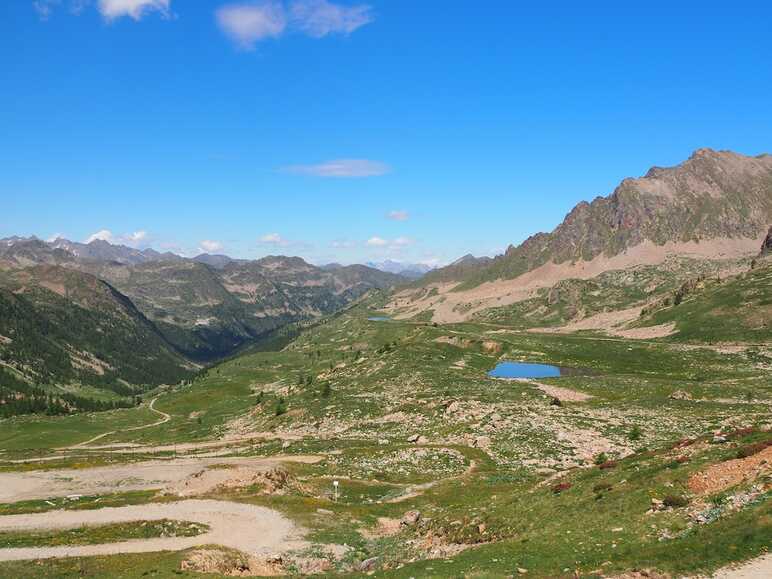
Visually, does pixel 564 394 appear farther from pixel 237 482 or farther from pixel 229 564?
pixel 229 564

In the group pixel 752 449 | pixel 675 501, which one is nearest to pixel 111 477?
pixel 675 501

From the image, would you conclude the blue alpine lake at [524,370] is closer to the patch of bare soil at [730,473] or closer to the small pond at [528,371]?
the small pond at [528,371]

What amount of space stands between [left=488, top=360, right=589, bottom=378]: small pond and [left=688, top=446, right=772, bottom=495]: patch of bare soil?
120 meters

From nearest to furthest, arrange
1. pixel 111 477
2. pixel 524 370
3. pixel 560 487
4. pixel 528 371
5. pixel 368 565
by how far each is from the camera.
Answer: pixel 368 565, pixel 560 487, pixel 111 477, pixel 528 371, pixel 524 370

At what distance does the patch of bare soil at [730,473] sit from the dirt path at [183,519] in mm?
31717

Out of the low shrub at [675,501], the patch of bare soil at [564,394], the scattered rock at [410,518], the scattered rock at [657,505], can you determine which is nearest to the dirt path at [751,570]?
the low shrub at [675,501]

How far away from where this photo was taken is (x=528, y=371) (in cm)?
17125

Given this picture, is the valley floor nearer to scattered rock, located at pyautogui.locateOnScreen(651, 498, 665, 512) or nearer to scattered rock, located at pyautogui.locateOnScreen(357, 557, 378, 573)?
scattered rock, located at pyautogui.locateOnScreen(357, 557, 378, 573)

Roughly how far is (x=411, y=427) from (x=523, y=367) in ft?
273

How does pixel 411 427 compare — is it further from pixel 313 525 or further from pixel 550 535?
pixel 550 535

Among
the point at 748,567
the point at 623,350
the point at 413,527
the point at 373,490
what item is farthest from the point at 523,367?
the point at 748,567

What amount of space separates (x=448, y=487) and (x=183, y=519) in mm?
29660

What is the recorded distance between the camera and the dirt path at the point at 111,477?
7712 centimetres

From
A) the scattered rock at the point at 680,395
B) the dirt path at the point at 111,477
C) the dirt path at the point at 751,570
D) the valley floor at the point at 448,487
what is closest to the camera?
the dirt path at the point at 751,570
